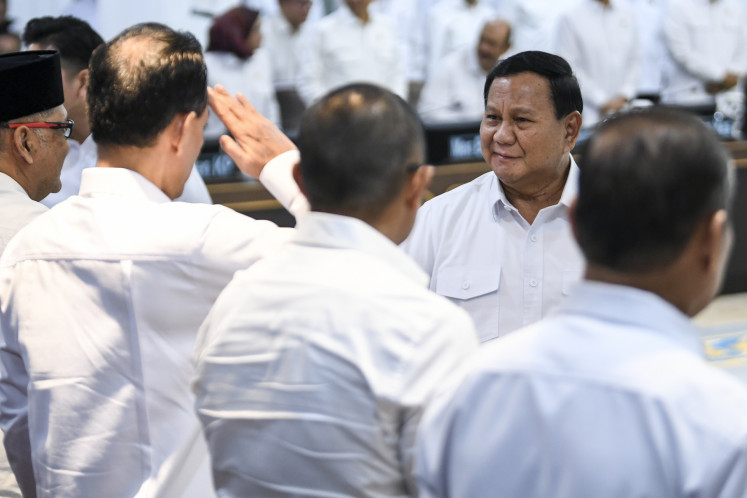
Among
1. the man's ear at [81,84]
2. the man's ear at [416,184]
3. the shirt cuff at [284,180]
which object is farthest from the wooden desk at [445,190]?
the man's ear at [416,184]

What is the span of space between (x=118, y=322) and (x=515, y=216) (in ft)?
3.10

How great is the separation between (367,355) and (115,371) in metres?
0.57

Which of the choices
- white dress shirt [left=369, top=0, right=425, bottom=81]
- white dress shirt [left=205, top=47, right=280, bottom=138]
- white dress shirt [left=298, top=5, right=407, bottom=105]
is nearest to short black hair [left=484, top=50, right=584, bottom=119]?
white dress shirt [left=205, top=47, right=280, bottom=138]

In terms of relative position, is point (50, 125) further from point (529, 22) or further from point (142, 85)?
point (529, 22)

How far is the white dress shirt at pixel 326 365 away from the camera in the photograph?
107cm

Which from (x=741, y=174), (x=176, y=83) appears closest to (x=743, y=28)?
(x=741, y=174)

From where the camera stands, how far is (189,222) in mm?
1411

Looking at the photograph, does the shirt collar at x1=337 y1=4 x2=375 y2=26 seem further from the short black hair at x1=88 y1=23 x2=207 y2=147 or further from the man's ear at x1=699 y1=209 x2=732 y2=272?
the man's ear at x1=699 y1=209 x2=732 y2=272

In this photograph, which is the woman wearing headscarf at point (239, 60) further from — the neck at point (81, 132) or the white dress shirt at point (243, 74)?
the neck at point (81, 132)

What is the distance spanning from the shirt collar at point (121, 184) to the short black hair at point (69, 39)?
1159 millimetres

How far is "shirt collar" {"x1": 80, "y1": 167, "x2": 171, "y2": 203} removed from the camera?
4.88 feet

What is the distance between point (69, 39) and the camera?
8.50 ft

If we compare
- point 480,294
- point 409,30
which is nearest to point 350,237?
point 480,294

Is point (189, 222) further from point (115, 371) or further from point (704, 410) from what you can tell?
point (704, 410)
